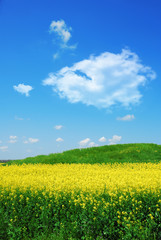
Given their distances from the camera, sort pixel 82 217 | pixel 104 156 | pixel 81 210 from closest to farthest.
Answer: pixel 82 217 → pixel 81 210 → pixel 104 156

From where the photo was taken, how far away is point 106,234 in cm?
632

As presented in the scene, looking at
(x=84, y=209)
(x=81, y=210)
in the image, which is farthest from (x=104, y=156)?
(x=84, y=209)

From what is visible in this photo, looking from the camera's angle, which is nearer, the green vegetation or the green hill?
the green vegetation

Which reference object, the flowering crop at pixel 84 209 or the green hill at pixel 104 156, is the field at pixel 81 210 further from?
the green hill at pixel 104 156

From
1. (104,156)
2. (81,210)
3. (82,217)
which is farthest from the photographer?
(104,156)

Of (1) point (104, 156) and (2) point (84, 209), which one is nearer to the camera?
(2) point (84, 209)

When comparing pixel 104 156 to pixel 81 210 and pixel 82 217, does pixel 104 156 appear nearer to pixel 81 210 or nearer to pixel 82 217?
pixel 81 210

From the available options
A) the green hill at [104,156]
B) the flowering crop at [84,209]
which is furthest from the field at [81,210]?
the green hill at [104,156]

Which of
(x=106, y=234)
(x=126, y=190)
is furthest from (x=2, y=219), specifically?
(x=126, y=190)

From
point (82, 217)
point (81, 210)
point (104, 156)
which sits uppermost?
point (104, 156)

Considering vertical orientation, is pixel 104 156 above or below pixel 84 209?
above

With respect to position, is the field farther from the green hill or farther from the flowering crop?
the green hill

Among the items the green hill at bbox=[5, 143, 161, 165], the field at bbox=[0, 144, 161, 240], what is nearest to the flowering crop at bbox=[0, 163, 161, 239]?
the field at bbox=[0, 144, 161, 240]

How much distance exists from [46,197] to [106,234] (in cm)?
213
